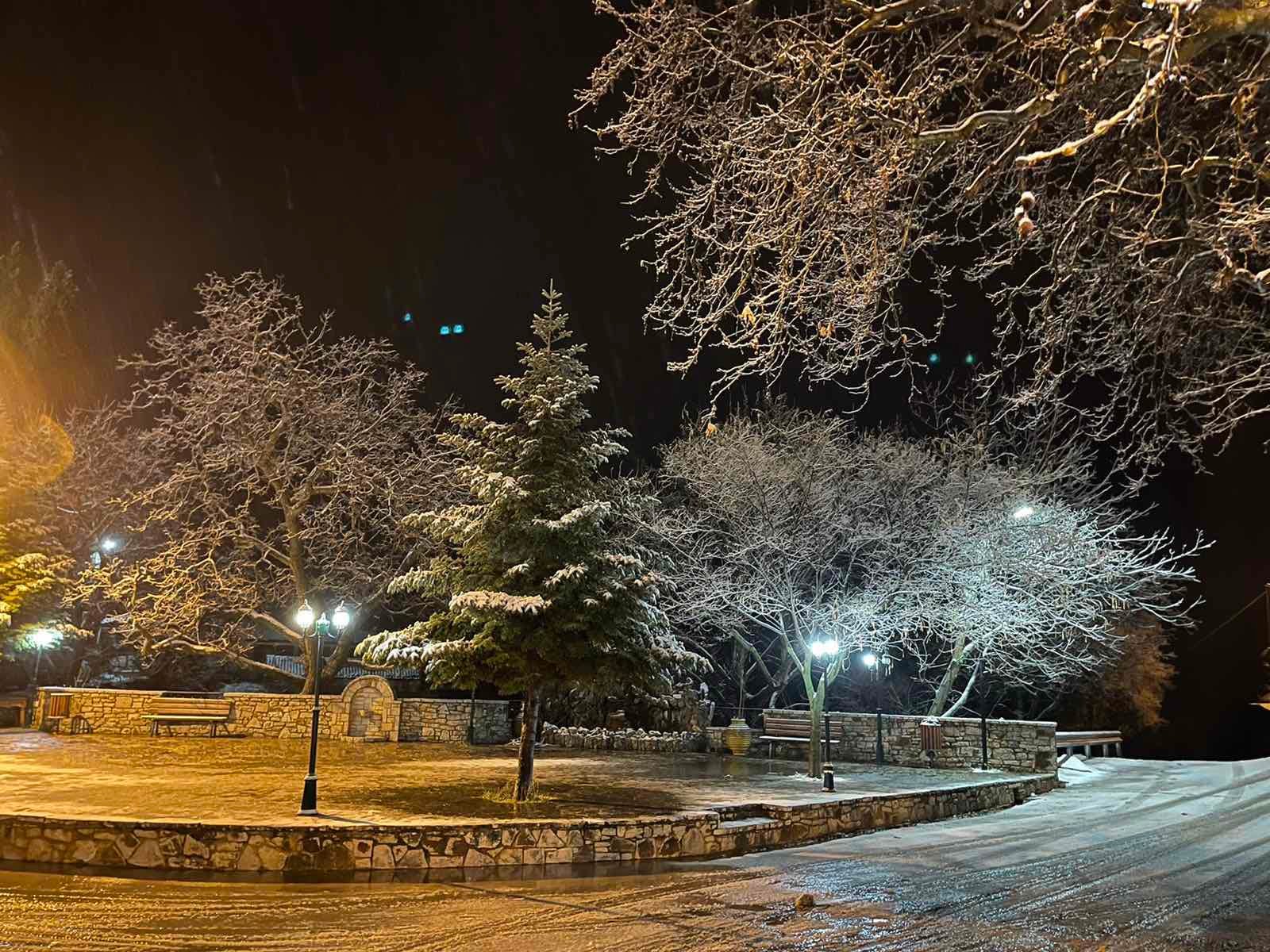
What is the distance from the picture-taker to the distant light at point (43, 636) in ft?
67.6

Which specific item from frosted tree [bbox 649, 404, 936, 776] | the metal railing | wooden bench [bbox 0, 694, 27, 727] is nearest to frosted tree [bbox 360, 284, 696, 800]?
frosted tree [bbox 649, 404, 936, 776]

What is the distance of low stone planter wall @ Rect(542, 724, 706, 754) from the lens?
22328 millimetres

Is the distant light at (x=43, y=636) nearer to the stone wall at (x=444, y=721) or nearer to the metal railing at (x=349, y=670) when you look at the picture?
the metal railing at (x=349, y=670)

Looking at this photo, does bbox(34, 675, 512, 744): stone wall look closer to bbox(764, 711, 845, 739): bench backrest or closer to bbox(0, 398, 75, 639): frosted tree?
bbox(0, 398, 75, 639): frosted tree

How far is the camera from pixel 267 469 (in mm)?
22438

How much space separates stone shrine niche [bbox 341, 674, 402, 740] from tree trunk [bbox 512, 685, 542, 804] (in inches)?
393

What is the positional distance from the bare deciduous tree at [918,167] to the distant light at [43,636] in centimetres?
1947

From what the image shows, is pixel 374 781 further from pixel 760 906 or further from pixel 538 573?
pixel 760 906

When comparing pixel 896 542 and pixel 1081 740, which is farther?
pixel 1081 740

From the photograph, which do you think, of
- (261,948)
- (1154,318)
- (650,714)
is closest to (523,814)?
(261,948)

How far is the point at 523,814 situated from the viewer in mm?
11828

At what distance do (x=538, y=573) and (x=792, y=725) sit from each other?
1083 centimetres

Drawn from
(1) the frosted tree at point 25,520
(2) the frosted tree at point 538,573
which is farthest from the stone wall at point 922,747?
(1) the frosted tree at point 25,520

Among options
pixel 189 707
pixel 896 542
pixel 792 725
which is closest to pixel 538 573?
pixel 792 725
